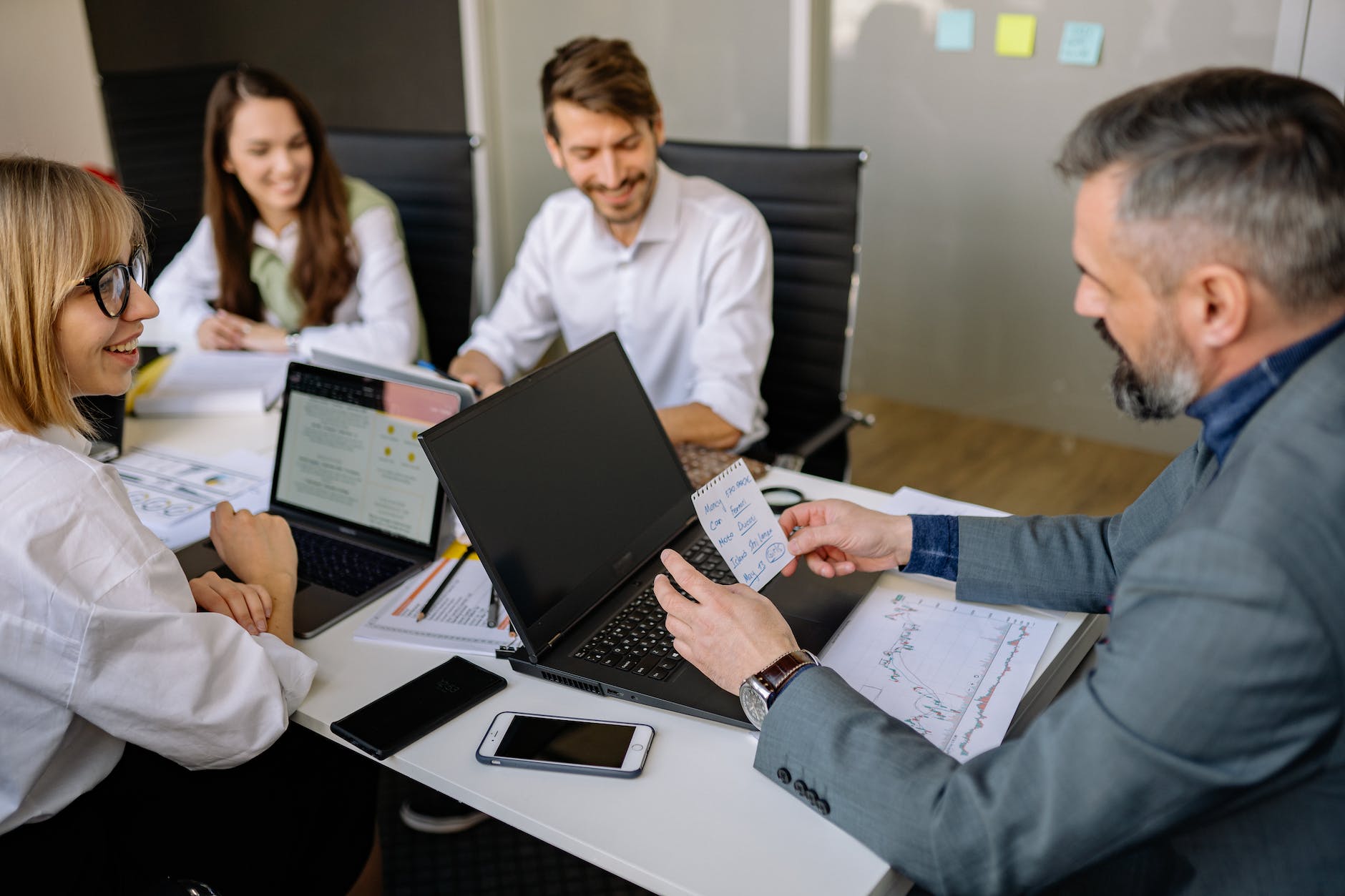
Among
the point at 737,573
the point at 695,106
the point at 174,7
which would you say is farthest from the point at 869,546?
the point at 174,7

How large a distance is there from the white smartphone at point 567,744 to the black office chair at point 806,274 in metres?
1.03

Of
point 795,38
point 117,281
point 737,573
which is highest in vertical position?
point 795,38

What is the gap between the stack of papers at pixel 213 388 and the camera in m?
1.95

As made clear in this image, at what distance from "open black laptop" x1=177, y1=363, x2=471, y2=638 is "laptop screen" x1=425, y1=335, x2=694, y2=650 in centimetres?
21

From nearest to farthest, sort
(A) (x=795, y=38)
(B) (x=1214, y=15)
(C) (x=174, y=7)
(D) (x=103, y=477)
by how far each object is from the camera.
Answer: (D) (x=103, y=477)
(B) (x=1214, y=15)
(A) (x=795, y=38)
(C) (x=174, y=7)

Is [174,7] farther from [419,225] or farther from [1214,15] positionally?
[1214,15]

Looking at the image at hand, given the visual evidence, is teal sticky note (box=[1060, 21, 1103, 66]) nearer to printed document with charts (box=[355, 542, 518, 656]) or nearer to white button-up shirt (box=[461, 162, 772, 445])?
white button-up shirt (box=[461, 162, 772, 445])

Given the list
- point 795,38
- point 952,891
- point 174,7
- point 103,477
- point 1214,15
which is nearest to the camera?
point 952,891

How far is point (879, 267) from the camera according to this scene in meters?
3.19

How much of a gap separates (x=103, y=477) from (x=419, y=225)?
1.70 m

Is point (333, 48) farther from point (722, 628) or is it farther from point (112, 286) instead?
point (722, 628)

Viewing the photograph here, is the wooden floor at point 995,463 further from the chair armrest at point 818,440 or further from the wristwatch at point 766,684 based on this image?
the wristwatch at point 766,684

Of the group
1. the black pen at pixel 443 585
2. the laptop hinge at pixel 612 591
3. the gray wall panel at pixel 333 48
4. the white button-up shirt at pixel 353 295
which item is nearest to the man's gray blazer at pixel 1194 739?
the laptop hinge at pixel 612 591

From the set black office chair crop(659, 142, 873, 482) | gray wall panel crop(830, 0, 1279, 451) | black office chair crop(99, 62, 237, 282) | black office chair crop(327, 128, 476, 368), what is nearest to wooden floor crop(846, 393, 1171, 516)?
gray wall panel crop(830, 0, 1279, 451)
